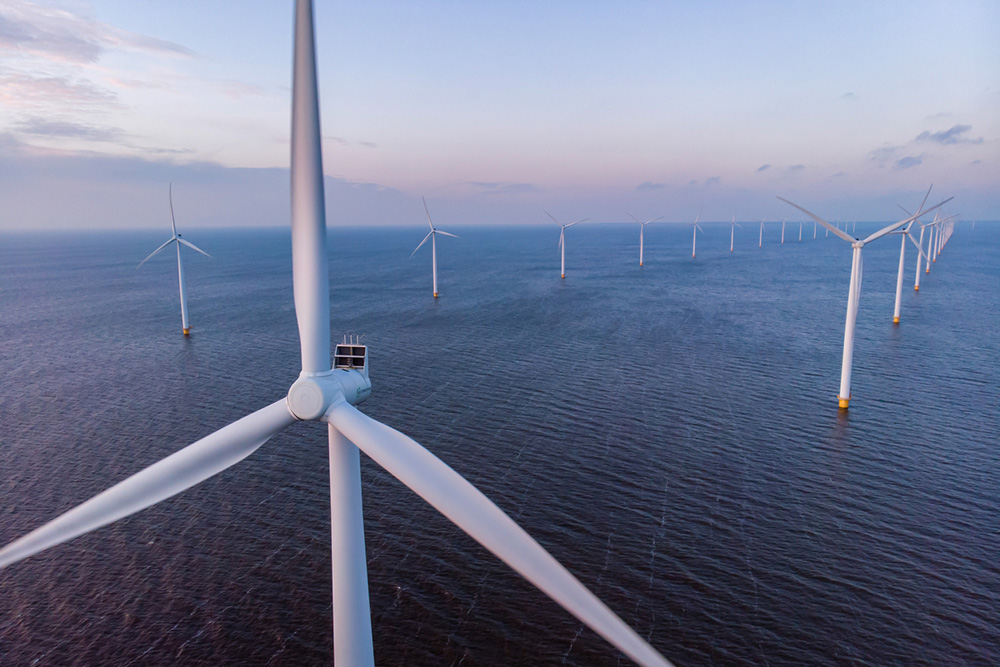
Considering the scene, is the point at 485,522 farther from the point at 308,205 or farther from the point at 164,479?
the point at 308,205

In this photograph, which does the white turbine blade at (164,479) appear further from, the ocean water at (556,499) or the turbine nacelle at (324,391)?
the ocean water at (556,499)

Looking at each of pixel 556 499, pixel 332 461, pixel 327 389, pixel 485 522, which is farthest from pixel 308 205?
pixel 556 499

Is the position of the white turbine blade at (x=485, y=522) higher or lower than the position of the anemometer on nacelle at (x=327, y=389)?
lower

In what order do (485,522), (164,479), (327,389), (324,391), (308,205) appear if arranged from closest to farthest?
(485,522)
(164,479)
(324,391)
(327,389)
(308,205)

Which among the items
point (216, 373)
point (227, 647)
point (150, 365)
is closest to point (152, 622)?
point (227, 647)

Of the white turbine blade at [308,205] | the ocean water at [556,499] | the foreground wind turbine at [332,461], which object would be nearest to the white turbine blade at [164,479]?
the foreground wind turbine at [332,461]

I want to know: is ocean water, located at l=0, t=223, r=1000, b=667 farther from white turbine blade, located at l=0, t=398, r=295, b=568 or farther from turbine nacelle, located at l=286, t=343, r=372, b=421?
turbine nacelle, located at l=286, t=343, r=372, b=421
